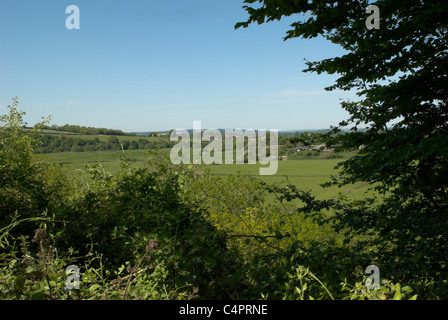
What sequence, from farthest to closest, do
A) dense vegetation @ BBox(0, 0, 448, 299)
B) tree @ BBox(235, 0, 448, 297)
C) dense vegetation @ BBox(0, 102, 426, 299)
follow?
tree @ BBox(235, 0, 448, 297) → dense vegetation @ BBox(0, 0, 448, 299) → dense vegetation @ BBox(0, 102, 426, 299)

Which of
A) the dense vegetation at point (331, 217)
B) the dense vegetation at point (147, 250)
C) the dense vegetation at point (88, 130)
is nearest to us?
the dense vegetation at point (147, 250)

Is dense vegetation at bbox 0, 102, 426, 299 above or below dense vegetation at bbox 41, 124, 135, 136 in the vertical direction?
below

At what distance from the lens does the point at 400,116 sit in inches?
147

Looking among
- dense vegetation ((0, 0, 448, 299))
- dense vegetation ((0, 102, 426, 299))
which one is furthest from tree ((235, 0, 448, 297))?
dense vegetation ((0, 102, 426, 299))

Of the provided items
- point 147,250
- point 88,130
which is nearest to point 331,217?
point 147,250

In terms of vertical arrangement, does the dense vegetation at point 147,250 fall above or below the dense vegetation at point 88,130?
below

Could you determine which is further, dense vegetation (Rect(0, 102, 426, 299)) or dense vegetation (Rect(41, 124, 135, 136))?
dense vegetation (Rect(41, 124, 135, 136))

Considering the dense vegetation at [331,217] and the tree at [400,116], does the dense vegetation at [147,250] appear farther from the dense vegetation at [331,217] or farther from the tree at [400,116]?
the tree at [400,116]

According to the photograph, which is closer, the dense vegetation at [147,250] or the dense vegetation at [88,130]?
the dense vegetation at [147,250]

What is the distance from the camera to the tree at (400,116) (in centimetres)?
281

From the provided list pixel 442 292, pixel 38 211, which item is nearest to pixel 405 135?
pixel 442 292

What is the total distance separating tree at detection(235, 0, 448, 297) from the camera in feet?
9.21

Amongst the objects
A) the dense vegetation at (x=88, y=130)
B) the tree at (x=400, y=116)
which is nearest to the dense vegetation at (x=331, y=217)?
→ the tree at (x=400, y=116)

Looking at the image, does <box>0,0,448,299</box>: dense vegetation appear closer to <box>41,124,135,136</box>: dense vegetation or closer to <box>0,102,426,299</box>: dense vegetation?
<box>0,102,426,299</box>: dense vegetation
